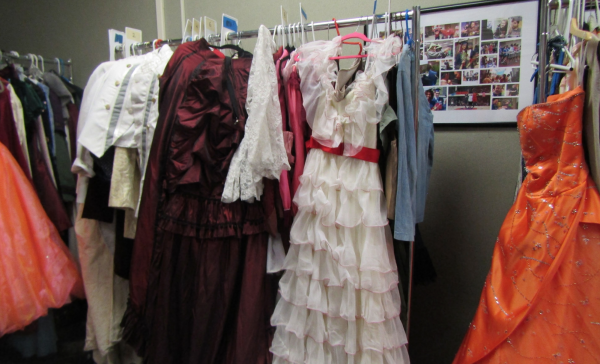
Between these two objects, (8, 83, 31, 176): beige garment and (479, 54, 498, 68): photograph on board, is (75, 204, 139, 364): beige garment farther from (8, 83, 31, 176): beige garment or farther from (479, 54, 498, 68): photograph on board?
(479, 54, 498, 68): photograph on board

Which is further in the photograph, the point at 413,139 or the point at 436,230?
the point at 436,230

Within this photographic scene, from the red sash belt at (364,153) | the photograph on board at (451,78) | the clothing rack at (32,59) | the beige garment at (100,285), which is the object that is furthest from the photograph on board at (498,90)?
the clothing rack at (32,59)

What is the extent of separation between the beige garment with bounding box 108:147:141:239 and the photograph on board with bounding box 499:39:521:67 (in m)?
1.26

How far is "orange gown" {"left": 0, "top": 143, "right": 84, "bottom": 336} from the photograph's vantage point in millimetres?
952

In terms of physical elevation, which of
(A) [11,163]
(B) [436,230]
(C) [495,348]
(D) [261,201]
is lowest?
(C) [495,348]

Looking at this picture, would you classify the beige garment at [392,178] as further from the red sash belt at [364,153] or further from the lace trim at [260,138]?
the lace trim at [260,138]

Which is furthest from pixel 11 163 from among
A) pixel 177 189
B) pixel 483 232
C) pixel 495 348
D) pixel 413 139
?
pixel 483 232

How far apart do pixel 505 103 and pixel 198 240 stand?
1114mm

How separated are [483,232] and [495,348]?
582 millimetres

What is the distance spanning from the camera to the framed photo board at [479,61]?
1071mm

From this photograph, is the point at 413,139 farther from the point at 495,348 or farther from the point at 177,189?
the point at 177,189

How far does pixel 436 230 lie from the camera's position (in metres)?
1.26

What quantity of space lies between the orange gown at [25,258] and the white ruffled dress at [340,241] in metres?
0.76

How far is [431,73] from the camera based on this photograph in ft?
3.90
